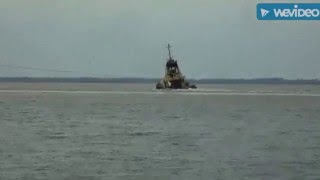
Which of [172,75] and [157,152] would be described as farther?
[172,75]

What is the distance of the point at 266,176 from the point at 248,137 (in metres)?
12.5

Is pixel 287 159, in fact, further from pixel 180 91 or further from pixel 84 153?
pixel 180 91

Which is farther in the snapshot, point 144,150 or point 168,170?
point 144,150

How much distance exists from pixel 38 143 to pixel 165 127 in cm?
1239

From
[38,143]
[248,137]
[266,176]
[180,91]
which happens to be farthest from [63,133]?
[180,91]

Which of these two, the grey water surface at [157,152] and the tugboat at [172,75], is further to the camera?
the tugboat at [172,75]

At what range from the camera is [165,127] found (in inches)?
1594

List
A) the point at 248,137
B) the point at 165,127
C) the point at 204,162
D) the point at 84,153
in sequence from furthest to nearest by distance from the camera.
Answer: the point at 165,127
the point at 248,137
the point at 84,153
the point at 204,162

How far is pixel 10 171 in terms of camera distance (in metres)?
21.0

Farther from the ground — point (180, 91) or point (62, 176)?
point (62, 176)

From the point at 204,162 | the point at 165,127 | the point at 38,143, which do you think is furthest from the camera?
the point at 165,127

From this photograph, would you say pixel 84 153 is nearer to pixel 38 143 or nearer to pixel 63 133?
pixel 38 143

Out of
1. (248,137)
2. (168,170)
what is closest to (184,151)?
(168,170)

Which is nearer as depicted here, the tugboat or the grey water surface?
the grey water surface
